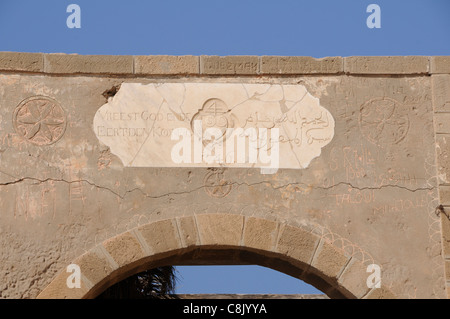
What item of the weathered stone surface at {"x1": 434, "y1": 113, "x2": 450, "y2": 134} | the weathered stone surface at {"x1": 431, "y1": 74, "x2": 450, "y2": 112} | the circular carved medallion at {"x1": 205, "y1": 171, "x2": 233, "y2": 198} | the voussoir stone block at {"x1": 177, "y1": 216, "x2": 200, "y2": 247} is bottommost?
the voussoir stone block at {"x1": 177, "y1": 216, "x2": 200, "y2": 247}

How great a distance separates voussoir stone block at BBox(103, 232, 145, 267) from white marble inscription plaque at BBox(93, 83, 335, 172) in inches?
25.0

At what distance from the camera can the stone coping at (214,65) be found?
27.1ft

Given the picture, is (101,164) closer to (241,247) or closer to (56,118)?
(56,118)

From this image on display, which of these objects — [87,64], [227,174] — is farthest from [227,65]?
[87,64]

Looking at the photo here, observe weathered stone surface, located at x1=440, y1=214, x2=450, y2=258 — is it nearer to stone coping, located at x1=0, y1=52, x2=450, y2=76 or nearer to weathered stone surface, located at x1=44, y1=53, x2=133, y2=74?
stone coping, located at x1=0, y1=52, x2=450, y2=76

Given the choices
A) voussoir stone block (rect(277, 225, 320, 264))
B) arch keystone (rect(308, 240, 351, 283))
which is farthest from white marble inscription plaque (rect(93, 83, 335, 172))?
arch keystone (rect(308, 240, 351, 283))

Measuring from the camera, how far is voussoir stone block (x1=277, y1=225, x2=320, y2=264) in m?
7.93

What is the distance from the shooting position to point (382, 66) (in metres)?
8.42

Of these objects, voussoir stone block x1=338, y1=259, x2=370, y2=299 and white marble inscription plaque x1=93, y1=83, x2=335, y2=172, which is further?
white marble inscription plaque x1=93, y1=83, x2=335, y2=172

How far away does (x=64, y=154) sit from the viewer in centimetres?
809

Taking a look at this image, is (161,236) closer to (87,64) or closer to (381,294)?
(87,64)

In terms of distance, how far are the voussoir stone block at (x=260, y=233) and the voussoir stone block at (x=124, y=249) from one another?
867 mm

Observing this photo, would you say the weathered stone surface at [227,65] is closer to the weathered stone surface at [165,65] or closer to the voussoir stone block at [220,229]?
the weathered stone surface at [165,65]
